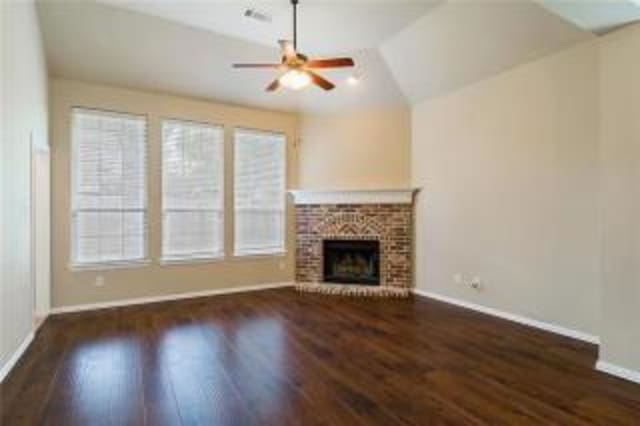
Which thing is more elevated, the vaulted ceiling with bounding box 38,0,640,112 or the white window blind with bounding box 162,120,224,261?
the vaulted ceiling with bounding box 38,0,640,112

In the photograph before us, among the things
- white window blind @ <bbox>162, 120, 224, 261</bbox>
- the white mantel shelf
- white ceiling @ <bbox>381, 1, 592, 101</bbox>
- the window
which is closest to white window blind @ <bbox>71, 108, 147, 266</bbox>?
Answer: white window blind @ <bbox>162, 120, 224, 261</bbox>

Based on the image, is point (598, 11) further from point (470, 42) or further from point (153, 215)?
point (153, 215)

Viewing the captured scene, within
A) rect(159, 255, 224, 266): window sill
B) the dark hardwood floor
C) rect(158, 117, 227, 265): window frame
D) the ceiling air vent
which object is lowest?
the dark hardwood floor

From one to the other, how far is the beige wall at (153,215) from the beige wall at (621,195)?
4.46 m

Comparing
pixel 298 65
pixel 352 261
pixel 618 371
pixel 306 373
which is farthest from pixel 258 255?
pixel 618 371

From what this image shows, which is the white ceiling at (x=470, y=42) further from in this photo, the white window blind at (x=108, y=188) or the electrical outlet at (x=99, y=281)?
the electrical outlet at (x=99, y=281)

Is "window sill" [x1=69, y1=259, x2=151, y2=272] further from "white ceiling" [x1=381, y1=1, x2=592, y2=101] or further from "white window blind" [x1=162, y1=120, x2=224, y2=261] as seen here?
"white ceiling" [x1=381, y1=1, x2=592, y2=101]

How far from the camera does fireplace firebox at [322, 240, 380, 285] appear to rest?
6.00 metres

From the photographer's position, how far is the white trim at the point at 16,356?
291 centimetres

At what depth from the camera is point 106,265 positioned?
4930 mm

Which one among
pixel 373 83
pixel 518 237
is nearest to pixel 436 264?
pixel 518 237

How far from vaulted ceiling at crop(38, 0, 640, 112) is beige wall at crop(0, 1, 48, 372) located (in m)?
0.61

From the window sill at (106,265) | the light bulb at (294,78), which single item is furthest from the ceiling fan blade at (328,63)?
the window sill at (106,265)

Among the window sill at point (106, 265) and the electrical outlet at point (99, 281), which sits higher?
the window sill at point (106, 265)
